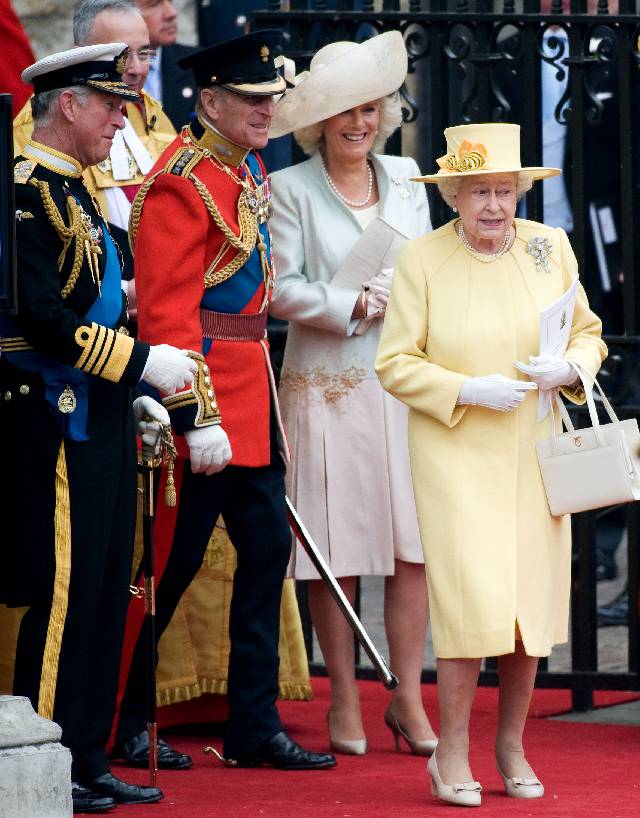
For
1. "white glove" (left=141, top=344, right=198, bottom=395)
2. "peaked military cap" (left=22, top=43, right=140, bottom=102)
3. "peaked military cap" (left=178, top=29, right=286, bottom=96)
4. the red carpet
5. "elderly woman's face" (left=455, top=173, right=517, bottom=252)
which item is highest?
"peaked military cap" (left=178, top=29, right=286, bottom=96)

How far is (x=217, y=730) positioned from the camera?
248 inches

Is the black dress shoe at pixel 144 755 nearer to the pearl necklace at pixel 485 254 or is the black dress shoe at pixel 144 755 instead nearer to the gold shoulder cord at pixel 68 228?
the gold shoulder cord at pixel 68 228

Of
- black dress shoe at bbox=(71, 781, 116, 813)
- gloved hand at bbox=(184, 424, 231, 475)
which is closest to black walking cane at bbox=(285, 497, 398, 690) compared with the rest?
gloved hand at bbox=(184, 424, 231, 475)

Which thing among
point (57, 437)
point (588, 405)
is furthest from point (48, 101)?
point (588, 405)

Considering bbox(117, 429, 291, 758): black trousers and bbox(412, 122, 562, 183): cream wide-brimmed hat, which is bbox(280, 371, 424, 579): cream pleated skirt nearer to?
bbox(117, 429, 291, 758): black trousers

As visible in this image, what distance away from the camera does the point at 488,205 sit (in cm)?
527

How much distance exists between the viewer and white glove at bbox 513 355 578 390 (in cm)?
518

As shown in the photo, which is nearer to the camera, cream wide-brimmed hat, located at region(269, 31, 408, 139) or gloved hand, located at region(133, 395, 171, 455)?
gloved hand, located at region(133, 395, 171, 455)

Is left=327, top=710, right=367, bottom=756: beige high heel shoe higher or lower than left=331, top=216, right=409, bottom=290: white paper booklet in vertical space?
lower

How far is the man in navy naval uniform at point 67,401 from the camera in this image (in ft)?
16.1

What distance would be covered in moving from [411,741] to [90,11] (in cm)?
232

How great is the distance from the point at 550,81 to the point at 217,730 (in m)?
2.98

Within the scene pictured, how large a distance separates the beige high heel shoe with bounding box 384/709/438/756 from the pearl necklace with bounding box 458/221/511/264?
147 cm

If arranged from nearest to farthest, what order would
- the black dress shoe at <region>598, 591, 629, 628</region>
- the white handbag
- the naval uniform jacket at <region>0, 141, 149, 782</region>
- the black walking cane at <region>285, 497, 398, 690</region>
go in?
the naval uniform jacket at <region>0, 141, 149, 782</region> < the white handbag < the black walking cane at <region>285, 497, 398, 690</region> < the black dress shoe at <region>598, 591, 629, 628</region>
